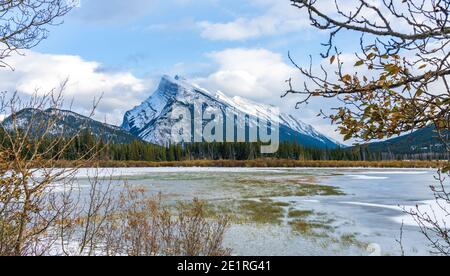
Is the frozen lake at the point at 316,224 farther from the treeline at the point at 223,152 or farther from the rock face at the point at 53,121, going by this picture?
the treeline at the point at 223,152

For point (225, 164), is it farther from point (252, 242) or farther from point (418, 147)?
point (418, 147)

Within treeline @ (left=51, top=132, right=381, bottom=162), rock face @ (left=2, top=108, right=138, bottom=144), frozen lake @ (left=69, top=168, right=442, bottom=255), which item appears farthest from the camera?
treeline @ (left=51, top=132, right=381, bottom=162)

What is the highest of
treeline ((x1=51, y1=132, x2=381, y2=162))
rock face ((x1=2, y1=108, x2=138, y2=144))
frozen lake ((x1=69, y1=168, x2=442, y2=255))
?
treeline ((x1=51, y1=132, x2=381, y2=162))

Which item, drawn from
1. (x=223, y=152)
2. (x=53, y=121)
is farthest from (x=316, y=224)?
(x=223, y=152)

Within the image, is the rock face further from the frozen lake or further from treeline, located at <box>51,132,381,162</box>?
treeline, located at <box>51,132,381,162</box>

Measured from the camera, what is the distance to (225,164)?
3108 inches

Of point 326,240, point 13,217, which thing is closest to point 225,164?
point 326,240

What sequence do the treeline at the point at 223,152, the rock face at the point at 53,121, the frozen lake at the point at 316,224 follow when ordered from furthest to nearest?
the treeline at the point at 223,152 < the frozen lake at the point at 316,224 < the rock face at the point at 53,121

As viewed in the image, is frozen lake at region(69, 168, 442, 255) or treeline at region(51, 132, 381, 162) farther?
treeline at region(51, 132, 381, 162)

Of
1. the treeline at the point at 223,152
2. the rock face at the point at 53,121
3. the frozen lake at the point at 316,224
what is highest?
the treeline at the point at 223,152

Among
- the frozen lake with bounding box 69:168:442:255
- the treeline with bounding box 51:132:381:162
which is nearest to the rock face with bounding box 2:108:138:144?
the frozen lake with bounding box 69:168:442:255

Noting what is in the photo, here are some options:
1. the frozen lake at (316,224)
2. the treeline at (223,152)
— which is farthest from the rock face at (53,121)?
the treeline at (223,152)

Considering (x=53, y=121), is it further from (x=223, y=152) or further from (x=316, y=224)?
(x=223, y=152)
